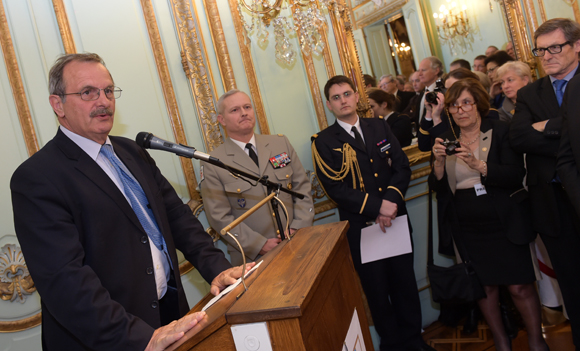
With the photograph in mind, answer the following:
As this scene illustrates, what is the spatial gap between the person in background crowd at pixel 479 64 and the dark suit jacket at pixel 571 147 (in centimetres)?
218

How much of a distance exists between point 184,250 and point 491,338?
6.98 ft

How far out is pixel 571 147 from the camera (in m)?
1.85

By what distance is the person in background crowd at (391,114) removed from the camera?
11.1 ft

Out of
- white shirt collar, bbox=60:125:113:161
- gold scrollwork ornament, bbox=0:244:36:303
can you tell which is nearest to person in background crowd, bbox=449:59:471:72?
white shirt collar, bbox=60:125:113:161

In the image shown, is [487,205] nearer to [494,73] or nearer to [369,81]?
[369,81]

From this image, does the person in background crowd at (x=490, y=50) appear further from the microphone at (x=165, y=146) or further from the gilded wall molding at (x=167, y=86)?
the microphone at (x=165, y=146)

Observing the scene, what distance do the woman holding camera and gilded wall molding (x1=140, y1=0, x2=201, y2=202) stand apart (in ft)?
4.81

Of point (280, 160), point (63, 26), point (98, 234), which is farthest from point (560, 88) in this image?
point (63, 26)

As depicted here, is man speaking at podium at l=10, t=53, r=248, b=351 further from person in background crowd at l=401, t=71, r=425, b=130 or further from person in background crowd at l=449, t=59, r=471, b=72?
person in background crowd at l=449, t=59, r=471, b=72

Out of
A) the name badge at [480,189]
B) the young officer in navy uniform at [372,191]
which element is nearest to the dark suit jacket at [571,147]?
the name badge at [480,189]

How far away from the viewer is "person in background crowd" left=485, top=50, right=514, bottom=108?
11.4ft

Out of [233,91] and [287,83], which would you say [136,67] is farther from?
[287,83]

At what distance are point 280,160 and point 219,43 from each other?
87 centimetres

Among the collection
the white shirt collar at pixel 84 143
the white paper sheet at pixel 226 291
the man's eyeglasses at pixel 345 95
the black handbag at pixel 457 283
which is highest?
the man's eyeglasses at pixel 345 95
